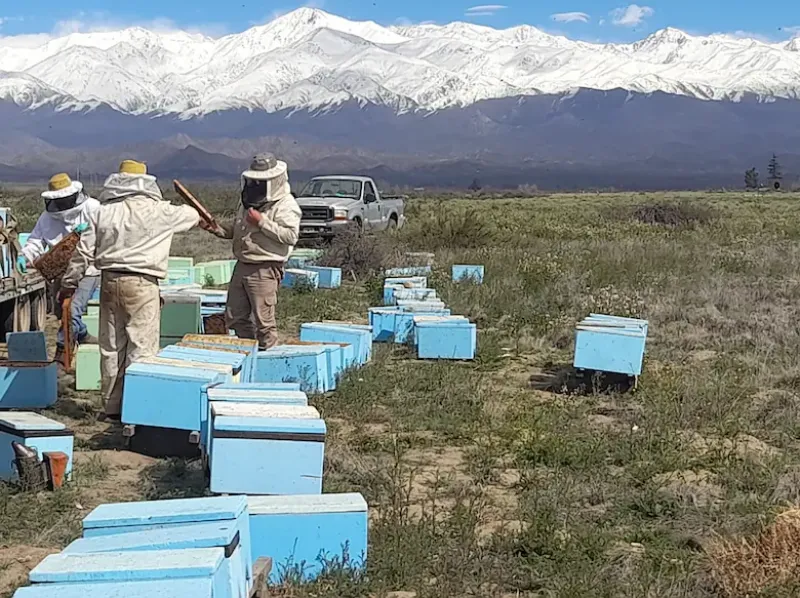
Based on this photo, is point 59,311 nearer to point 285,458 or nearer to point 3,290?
point 3,290

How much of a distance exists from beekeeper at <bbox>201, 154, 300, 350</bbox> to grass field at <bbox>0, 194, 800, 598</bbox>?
91cm

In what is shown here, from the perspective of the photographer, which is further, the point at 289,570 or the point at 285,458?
the point at 285,458

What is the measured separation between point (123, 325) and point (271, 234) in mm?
1299

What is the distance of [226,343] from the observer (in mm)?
7770

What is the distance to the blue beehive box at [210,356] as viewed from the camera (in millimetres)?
7156

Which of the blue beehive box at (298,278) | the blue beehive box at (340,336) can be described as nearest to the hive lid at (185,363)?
the blue beehive box at (340,336)

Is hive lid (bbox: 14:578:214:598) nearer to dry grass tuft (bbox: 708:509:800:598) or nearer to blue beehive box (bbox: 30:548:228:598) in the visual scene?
blue beehive box (bbox: 30:548:228:598)

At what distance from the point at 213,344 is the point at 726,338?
→ 5.91m

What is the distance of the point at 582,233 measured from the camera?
25172 millimetres

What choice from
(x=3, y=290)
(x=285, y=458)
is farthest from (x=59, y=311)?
(x=285, y=458)

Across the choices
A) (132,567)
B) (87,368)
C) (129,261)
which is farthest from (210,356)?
(132,567)

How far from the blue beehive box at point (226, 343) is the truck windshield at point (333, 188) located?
1470 cm

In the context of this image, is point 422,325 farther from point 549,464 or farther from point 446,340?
point 549,464

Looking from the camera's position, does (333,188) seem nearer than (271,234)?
No
